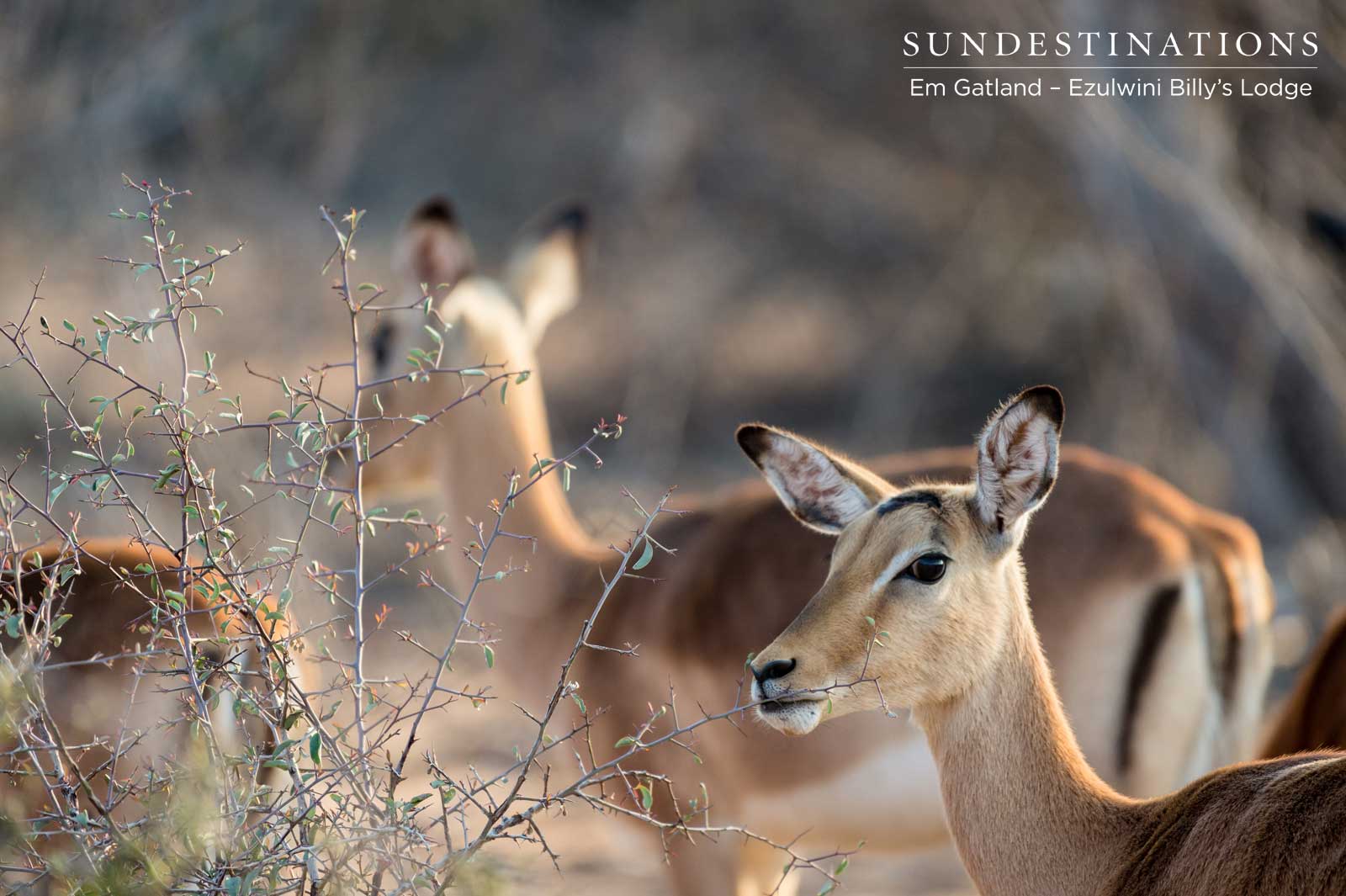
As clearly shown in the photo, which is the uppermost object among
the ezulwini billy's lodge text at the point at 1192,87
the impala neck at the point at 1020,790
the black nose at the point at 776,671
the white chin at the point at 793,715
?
the ezulwini billy's lodge text at the point at 1192,87

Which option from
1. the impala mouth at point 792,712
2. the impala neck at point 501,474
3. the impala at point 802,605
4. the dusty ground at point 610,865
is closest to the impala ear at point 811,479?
the impala mouth at point 792,712

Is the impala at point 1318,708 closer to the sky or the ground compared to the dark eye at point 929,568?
closer to the ground

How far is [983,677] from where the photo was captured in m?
2.59

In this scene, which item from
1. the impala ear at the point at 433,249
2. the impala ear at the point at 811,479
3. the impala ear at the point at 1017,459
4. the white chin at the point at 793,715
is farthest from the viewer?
the impala ear at the point at 433,249

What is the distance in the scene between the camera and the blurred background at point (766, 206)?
7.76 meters

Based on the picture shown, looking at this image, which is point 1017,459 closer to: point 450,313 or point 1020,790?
point 1020,790

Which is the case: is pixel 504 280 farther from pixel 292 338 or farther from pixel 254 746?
pixel 292 338

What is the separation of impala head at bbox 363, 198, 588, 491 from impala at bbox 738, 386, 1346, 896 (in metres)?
2.21

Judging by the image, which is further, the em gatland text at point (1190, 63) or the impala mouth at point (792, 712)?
the em gatland text at point (1190, 63)

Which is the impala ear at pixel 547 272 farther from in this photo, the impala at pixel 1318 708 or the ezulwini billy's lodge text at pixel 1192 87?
the ezulwini billy's lodge text at pixel 1192 87

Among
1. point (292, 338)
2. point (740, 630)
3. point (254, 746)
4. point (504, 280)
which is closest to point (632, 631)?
point (740, 630)

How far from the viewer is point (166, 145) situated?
1103 cm

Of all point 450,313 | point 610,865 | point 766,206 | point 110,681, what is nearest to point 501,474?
point 450,313

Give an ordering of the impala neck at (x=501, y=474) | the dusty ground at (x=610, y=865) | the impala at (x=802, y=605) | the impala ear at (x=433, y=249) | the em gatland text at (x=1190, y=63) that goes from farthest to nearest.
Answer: the em gatland text at (x=1190, y=63) < the dusty ground at (x=610, y=865) < the impala ear at (x=433, y=249) < the impala neck at (x=501, y=474) < the impala at (x=802, y=605)
